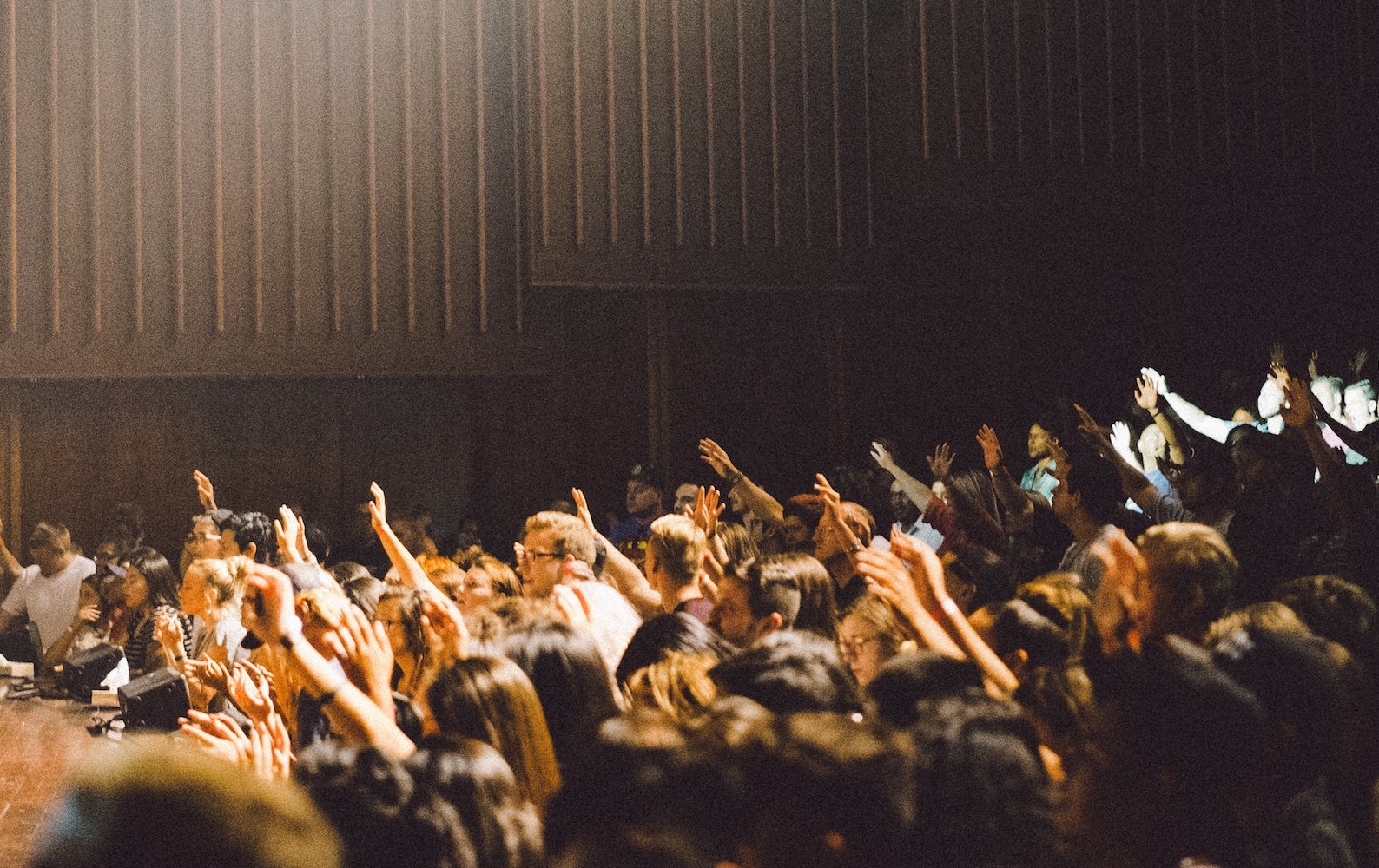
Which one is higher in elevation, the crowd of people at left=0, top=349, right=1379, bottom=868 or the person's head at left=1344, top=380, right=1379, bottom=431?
the person's head at left=1344, top=380, right=1379, bottom=431

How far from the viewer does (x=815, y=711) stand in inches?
89.4

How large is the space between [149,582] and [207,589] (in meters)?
2.31

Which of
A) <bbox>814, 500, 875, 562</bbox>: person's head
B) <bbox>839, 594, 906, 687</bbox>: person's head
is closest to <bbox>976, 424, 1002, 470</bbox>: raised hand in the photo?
<bbox>814, 500, 875, 562</bbox>: person's head

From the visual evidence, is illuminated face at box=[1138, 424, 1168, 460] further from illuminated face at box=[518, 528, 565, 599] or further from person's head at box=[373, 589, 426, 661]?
person's head at box=[373, 589, 426, 661]

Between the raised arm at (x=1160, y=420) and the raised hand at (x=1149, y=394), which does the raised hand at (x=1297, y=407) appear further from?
the raised hand at (x=1149, y=394)

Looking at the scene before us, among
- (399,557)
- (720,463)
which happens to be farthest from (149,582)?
(720,463)

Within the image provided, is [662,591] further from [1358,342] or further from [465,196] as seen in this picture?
[1358,342]

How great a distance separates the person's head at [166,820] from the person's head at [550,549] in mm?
3591

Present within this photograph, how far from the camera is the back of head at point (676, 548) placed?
14.3 feet

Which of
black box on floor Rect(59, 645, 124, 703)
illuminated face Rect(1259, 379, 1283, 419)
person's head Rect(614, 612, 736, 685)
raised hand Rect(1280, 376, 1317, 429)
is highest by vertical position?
illuminated face Rect(1259, 379, 1283, 419)

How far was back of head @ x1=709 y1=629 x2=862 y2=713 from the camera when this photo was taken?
7.79 ft

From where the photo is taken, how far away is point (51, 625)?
26.4 ft

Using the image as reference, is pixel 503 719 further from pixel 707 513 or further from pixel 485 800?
pixel 707 513

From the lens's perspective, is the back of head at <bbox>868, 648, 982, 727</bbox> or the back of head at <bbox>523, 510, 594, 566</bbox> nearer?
the back of head at <bbox>868, 648, 982, 727</bbox>
